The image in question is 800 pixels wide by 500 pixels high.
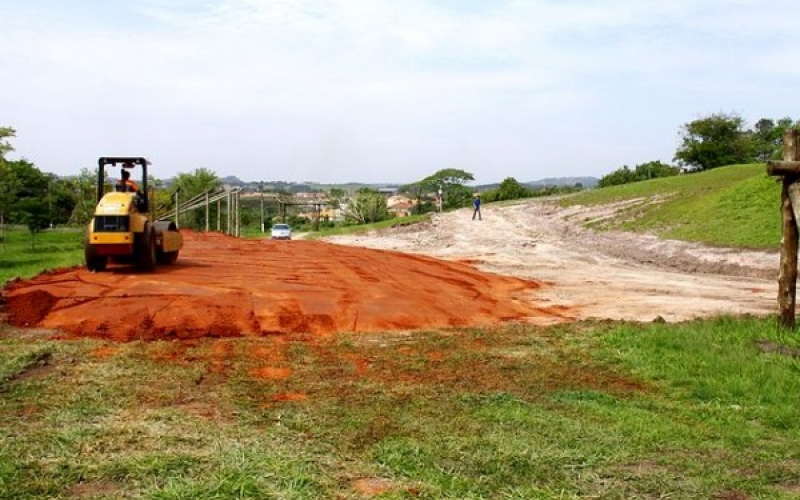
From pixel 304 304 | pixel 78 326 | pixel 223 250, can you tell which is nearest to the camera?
pixel 78 326

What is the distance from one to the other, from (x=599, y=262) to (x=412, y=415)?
71.6 feet

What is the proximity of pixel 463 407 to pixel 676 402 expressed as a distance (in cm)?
237

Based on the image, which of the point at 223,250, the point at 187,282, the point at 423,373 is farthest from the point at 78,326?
the point at 223,250

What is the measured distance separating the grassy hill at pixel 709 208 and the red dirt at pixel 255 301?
1147 centimetres

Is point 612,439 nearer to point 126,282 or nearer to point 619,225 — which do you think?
point 126,282

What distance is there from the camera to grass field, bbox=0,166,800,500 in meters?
5.38

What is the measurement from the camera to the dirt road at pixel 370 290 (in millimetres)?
12609

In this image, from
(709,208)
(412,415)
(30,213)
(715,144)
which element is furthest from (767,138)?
(412,415)

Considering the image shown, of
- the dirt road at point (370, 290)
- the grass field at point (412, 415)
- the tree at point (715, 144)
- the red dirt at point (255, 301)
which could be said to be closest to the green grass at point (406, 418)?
the grass field at point (412, 415)

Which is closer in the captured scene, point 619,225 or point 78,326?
point 78,326

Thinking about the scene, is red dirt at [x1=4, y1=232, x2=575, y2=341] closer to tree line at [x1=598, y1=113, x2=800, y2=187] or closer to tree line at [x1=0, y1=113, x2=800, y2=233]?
tree line at [x1=0, y1=113, x2=800, y2=233]

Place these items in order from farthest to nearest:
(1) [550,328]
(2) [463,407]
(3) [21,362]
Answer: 1. (1) [550,328]
2. (3) [21,362]
3. (2) [463,407]

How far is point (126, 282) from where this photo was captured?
15.5m

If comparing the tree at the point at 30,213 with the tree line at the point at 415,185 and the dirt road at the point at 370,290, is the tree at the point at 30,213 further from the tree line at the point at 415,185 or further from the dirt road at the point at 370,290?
the dirt road at the point at 370,290
